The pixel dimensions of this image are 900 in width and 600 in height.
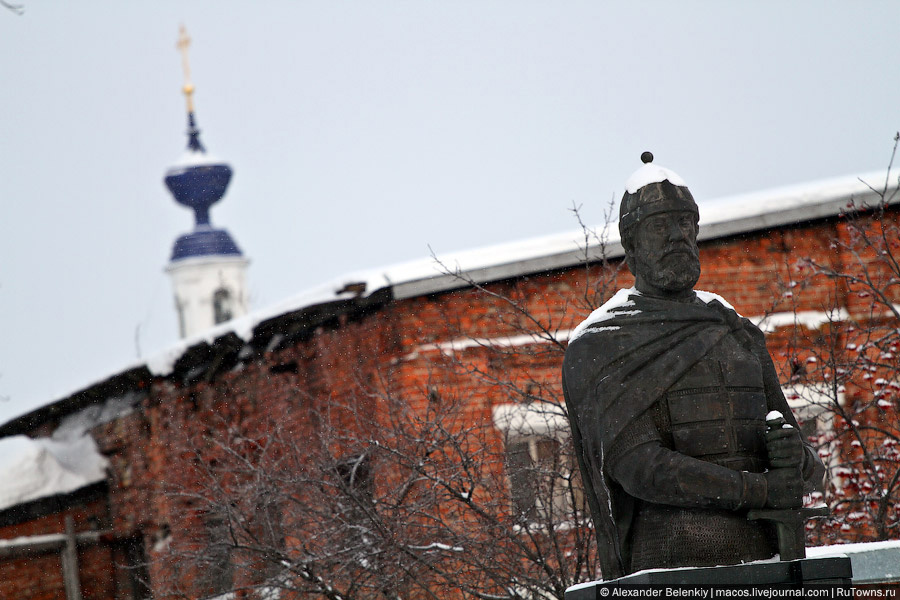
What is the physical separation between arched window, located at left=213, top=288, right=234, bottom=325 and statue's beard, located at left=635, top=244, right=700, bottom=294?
53.6m

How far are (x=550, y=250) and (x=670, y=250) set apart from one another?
8.48m

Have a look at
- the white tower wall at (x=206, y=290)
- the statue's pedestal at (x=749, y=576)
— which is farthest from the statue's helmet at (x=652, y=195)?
the white tower wall at (x=206, y=290)

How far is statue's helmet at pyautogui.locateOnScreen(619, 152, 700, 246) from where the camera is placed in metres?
5.04

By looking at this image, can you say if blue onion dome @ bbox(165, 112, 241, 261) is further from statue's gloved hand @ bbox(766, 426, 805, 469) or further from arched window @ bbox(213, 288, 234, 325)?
statue's gloved hand @ bbox(766, 426, 805, 469)

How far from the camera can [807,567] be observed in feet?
15.3

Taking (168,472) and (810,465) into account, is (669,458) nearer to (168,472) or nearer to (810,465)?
(810,465)

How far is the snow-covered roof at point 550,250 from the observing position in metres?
13.4

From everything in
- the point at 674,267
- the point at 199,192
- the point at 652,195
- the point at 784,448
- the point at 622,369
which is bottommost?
the point at 784,448

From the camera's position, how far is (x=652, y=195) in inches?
199

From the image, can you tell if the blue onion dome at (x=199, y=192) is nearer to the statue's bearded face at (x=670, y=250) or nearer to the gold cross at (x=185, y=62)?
→ the gold cross at (x=185, y=62)

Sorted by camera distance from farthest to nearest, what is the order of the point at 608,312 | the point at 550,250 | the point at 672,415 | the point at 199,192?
the point at 199,192, the point at 550,250, the point at 608,312, the point at 672,415

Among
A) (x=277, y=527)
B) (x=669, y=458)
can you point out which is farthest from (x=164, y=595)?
(x=669, y=458)

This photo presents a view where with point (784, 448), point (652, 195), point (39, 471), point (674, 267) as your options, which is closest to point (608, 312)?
point (674, 267)

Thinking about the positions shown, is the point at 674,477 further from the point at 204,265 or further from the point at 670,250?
the point at 204,265
